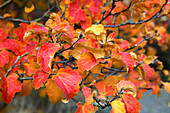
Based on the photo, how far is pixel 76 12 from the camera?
3.31 ft

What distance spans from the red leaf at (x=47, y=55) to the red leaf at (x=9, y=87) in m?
0.27

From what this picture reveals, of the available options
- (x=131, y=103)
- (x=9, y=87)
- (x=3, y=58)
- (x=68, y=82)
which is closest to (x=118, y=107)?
(x=131, y=103)

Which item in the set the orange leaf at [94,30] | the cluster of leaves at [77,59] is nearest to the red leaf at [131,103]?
the cluster of leaves at [77,59]

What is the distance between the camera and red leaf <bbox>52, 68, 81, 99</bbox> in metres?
0.60

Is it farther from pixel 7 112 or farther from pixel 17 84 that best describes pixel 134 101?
pixel 7 112

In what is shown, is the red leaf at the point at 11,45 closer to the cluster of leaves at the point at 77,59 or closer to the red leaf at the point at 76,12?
the cluster of leaves at the point at 77,59

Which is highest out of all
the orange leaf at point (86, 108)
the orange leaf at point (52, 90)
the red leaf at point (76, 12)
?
the red leaf at point (76, 12)

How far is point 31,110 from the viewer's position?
3209 mm

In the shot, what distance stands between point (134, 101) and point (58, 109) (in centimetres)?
253

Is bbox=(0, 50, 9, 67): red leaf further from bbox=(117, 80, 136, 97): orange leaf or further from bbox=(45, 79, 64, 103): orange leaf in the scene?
bbox=(117, 80, 136, 97): orange leaf

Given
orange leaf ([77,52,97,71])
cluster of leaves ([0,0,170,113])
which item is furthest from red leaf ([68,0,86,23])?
orange leaf ([77,52,97,71])

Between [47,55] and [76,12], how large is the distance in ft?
1.60

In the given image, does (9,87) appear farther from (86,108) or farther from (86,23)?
(86,23)

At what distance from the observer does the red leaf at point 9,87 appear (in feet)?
2.48
